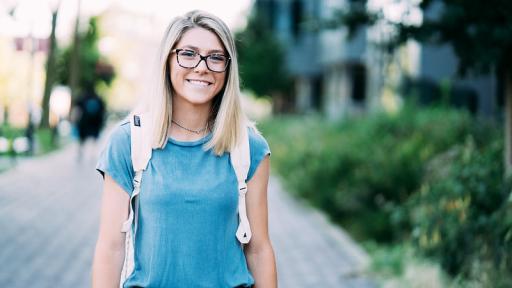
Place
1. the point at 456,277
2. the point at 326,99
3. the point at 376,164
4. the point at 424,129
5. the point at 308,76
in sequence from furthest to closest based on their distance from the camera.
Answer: the point at 308,76, the point at 326,99, the point at 424,129, the point at 376,164, the point at 456,277

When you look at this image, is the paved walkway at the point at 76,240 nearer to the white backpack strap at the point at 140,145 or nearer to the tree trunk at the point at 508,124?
the tree trunk at the point at 508,124

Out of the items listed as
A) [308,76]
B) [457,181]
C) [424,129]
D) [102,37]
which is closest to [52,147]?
[424,129]

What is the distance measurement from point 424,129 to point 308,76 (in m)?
36.7

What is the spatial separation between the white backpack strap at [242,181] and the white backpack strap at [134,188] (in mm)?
287

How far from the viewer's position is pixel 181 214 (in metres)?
2.67

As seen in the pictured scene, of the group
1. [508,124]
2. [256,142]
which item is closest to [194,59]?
[256,142]

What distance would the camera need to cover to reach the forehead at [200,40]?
282 cm

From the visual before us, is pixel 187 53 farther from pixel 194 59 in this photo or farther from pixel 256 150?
pixel 256 150

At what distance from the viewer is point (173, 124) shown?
286cm

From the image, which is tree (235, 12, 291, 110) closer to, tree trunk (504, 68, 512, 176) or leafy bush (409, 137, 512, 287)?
tree trunk (504, 68, 512, 176)

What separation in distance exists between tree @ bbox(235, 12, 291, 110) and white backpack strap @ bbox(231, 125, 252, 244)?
37.1 meters

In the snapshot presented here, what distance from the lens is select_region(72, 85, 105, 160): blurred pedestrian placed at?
2030 cm

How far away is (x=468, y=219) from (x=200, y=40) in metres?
4.41

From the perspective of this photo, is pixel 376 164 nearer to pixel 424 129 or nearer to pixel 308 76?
pixel 424 129
